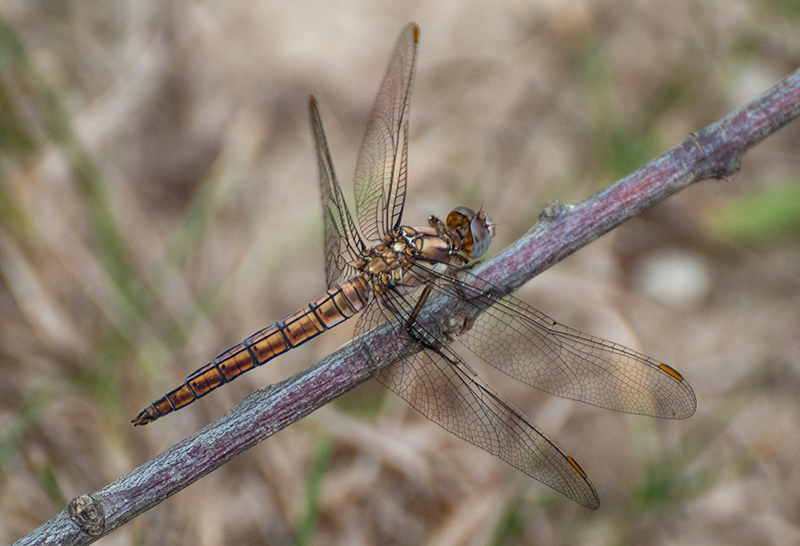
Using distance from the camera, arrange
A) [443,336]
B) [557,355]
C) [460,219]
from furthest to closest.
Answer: [460,219] < [557,355] < [443,336]

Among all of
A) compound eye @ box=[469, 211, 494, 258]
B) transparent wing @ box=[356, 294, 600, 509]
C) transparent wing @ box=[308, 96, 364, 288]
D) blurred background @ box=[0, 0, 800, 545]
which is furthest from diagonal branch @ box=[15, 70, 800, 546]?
blurred background @ box=[0, 0, 800, 545]

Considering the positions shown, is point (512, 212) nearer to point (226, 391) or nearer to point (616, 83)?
point (616, 83)

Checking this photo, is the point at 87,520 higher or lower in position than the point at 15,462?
lower

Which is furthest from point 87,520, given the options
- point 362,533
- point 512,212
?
point 512,212

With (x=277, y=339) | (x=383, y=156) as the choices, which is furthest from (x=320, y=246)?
(x=277, y=339)

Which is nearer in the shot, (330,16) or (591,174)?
(591,174)

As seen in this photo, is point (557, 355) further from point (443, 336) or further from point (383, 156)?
point (383, 156)
